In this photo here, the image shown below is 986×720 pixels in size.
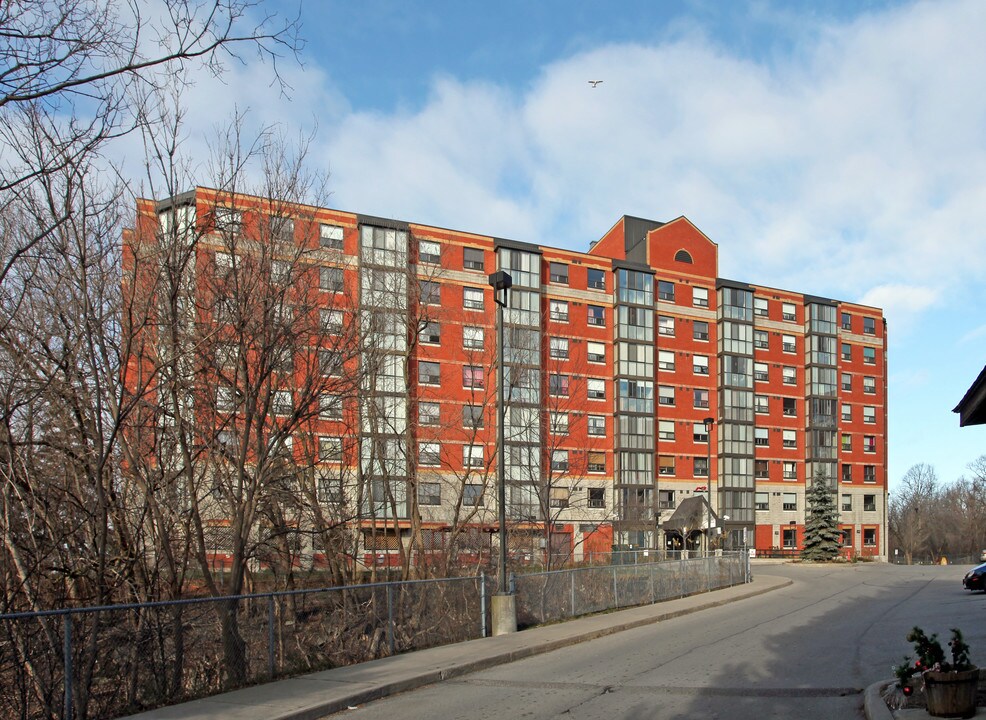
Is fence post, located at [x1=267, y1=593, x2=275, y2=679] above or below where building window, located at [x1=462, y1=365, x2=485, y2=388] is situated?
below

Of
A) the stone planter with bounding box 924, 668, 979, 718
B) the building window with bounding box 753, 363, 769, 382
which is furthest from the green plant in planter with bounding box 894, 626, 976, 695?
the building window with bounding box 753, 363, 769, 382

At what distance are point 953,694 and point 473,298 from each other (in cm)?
5127

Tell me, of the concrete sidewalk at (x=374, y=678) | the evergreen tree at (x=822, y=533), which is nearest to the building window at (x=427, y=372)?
the evergreen tree at (x=822, y=533)

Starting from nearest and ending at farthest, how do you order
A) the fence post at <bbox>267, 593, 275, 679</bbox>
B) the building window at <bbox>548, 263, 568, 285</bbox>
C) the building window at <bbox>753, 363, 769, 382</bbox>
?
the fence post at <bbox>267, 593, 275, 679</bbox> → the building window at <bbox>548, 263, 568, 285</bbox> → the building window at <bbox>753, 363, 769, 382</bbox>

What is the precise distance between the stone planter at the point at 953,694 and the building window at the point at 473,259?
51206 mm

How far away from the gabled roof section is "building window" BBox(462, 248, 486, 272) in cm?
4968

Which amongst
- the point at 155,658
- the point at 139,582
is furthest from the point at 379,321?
the point at 155,658

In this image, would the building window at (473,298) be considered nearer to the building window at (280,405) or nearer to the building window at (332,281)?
the building window at (332,281)

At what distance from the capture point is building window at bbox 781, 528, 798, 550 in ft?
245

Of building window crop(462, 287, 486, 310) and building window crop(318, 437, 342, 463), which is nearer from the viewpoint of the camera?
building window crop(318, 437, 342, 463)

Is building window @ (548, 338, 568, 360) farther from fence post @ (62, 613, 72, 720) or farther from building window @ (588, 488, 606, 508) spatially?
fence post @ (62, 613, 72, 720)

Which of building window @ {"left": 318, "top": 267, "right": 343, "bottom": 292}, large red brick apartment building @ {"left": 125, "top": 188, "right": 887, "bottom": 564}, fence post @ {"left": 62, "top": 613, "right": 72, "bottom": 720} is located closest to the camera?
fence post @ {"left": 62, "top": 613, "right": 72, "bottom": 720}

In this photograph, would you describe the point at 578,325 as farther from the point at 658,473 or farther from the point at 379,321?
the point at 379,321

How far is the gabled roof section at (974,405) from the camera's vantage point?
29.6ft
